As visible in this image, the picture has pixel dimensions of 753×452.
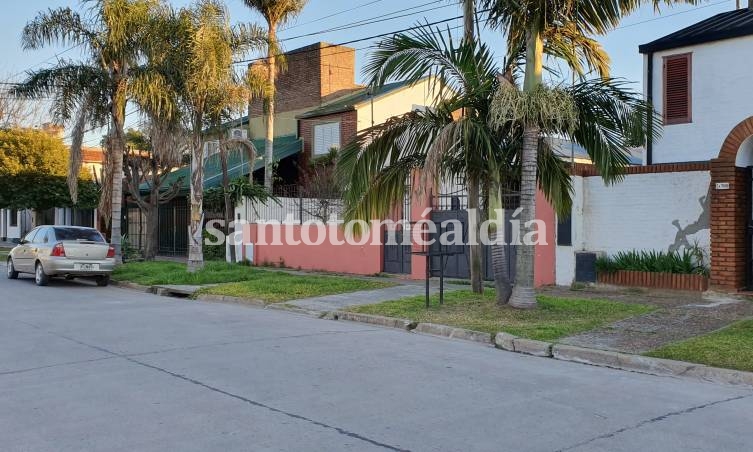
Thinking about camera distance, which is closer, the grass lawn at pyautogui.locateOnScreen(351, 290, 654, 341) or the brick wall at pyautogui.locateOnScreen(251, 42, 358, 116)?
the grass lawn at pyautogui.locateOnScreen(351, 290, 654, 341)

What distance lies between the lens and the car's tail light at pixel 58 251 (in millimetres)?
16734

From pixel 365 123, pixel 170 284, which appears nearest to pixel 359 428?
pixel 170 284

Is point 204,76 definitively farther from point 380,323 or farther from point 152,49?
point 380,323

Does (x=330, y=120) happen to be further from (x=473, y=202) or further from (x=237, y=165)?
(x=473, y=202)

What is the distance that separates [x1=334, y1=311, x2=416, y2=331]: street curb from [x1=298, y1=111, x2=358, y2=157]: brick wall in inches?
476

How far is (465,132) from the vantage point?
1016 cm

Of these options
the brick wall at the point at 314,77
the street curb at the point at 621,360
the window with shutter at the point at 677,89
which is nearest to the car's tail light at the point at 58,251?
the street curb at the point at 621,360

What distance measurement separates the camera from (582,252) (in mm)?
14281

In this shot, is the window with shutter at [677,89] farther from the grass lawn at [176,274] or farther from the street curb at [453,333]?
the grass lawn at [176,274]

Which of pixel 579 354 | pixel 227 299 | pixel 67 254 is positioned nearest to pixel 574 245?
pixel 579 354

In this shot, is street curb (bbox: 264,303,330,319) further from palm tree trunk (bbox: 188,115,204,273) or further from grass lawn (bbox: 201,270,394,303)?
palm tree trunk (bbox: 188,115,204,273)

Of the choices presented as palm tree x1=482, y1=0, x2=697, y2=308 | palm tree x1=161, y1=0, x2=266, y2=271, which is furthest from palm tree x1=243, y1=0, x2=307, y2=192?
palm tree x1=482, y1=0, x2=697, y2=308

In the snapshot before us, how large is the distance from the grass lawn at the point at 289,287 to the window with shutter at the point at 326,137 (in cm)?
978

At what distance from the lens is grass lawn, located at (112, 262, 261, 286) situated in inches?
Result: 679
